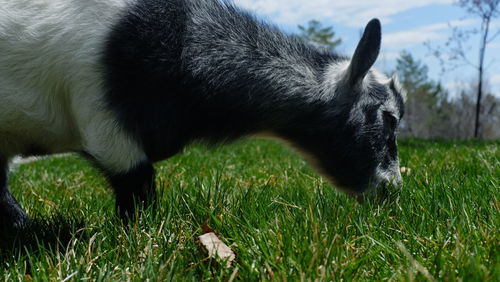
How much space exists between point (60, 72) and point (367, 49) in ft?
5.00

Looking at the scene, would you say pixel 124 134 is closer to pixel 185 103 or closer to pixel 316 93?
pixel 185 103

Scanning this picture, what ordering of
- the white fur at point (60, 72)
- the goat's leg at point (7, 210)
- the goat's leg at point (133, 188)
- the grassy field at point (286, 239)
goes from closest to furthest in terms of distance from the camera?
1. the grassy field at point (286, 239)
2. the white fur at point (60, 72)
3. the goat's leg at point (133, 188)
4. the goat's leg at point (7, 210)

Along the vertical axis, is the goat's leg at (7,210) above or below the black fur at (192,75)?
below

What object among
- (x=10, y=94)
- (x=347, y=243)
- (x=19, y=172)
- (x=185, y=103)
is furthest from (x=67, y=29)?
(x=19, y=172)

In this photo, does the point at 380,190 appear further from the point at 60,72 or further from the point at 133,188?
the point at 60,72

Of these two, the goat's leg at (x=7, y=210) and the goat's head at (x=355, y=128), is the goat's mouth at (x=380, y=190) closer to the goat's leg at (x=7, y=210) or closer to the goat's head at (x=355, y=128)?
the goat's head at (x=355, y=128)

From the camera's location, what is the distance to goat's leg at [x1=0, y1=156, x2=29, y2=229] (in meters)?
3.12

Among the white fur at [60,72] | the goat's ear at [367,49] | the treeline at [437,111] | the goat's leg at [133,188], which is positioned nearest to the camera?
the white fur at [60,72]

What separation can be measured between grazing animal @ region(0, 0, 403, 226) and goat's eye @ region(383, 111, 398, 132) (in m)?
0.12

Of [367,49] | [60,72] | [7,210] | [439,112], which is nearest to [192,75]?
[60,72]

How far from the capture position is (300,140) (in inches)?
123

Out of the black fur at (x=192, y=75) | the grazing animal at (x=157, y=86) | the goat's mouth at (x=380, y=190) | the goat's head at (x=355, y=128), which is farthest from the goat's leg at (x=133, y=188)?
the goat's mouth at (x=380, y=190)

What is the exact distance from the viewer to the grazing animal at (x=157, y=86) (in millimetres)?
2561

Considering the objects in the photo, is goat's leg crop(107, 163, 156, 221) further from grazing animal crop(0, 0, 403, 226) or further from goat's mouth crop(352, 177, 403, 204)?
goat's mouth crop(352, 177, 403, 204)
